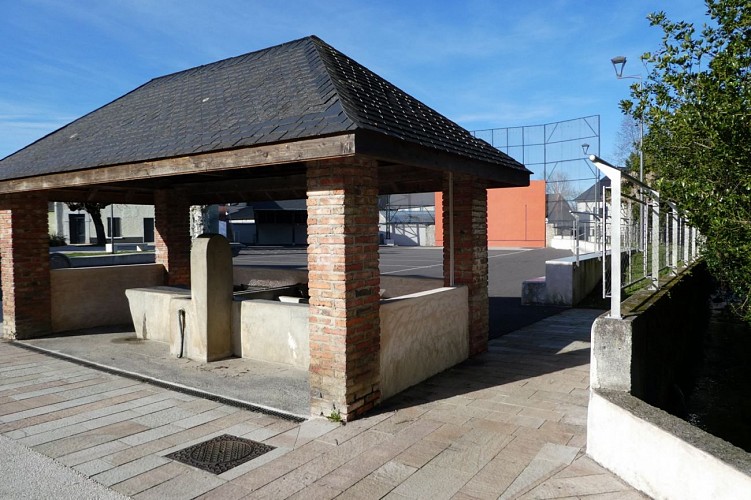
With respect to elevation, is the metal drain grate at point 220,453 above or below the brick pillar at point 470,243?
below

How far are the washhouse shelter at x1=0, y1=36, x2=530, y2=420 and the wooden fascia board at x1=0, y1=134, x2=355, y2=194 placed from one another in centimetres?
1

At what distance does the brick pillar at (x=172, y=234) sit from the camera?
1060 cm

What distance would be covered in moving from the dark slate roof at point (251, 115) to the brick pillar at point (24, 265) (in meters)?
0.67

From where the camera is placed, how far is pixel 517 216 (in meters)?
41.9

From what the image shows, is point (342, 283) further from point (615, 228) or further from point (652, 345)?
point (652, 345)

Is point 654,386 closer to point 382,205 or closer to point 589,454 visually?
point 589,454

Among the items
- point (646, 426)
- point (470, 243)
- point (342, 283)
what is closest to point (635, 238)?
point (470, 243)

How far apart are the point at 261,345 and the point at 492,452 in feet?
13.1

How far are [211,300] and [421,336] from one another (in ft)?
10.1

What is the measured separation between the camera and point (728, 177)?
536 cm

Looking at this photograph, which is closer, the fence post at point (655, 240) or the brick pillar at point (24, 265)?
the fence post at point (655, 240)

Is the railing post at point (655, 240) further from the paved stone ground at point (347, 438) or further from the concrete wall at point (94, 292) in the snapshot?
the concrete wall at point (94, 292)

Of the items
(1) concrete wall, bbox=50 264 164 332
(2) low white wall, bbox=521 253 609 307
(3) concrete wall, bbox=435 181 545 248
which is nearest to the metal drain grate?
(1) concrete wall, bbox=50 264 164 332

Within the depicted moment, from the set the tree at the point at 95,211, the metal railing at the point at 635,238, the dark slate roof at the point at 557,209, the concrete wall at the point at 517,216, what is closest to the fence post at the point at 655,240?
the metal railing at the point at 635,238
